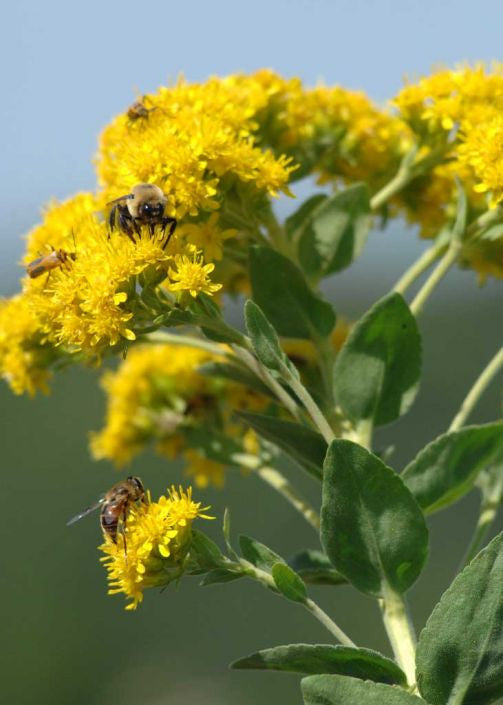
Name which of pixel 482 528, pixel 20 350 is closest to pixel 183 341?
pixel 20 350

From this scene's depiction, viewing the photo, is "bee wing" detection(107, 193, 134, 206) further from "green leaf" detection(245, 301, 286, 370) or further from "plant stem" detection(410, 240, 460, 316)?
"plant stem" detection(410, 240, 460, 316)

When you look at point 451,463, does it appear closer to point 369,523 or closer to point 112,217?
point 369,523

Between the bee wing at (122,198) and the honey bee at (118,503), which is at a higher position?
the bee wing at (122,198)

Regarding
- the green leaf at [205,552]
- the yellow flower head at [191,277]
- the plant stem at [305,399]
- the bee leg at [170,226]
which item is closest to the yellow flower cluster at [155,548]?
the green leaf at [205,552]

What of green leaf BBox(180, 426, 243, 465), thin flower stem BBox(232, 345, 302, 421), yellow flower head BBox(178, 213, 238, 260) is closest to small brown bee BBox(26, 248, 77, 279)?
yellow flower head BBox(178, 213, 238, 260)

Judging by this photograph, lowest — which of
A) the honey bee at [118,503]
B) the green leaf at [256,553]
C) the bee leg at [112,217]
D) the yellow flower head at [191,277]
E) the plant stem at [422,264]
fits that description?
the green leaf at [256,553]

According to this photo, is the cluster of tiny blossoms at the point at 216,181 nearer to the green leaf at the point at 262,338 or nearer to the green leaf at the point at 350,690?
the green leaf at the point at 262,338
